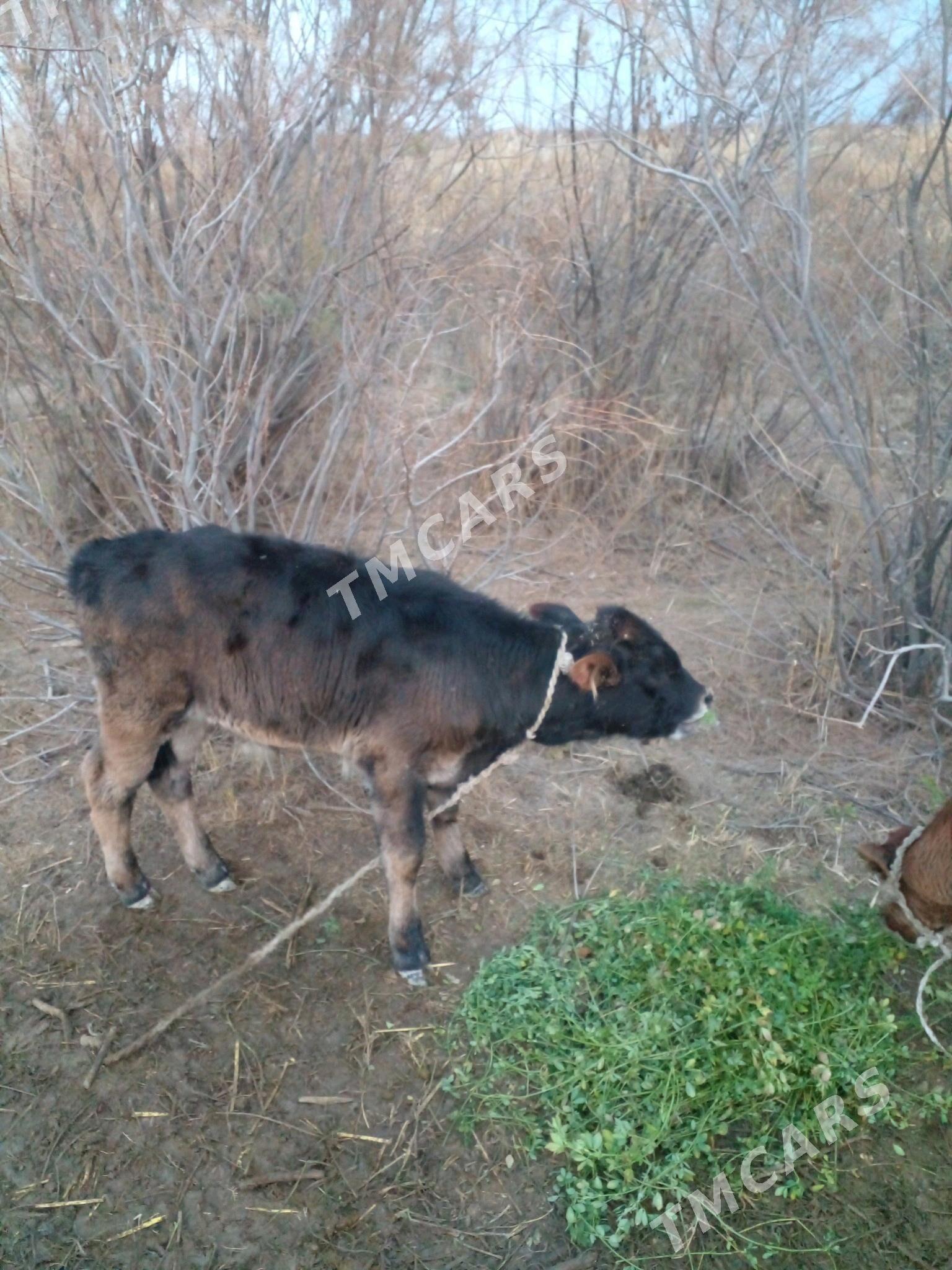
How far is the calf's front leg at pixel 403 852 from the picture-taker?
12.5 feet

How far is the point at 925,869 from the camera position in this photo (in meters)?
3.48

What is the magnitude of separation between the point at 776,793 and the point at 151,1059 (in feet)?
11.2

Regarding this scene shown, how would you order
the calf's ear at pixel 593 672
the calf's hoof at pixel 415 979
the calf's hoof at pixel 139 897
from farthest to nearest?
the calf's hoof at pixel 139 897 < the calf's hoof at pixel 415 979 < the calf's ear at pixel 593 672

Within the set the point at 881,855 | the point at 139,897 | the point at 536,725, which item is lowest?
the point at 139,897

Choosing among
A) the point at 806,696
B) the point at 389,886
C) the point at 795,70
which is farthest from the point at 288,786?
the point at 795,70

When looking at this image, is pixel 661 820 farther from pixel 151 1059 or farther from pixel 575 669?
pixel 151 1059

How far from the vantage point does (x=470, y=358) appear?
8.08 metres

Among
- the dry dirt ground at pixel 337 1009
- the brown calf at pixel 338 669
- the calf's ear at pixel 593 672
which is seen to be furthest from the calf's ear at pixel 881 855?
the calf's ear at pixel 593 672

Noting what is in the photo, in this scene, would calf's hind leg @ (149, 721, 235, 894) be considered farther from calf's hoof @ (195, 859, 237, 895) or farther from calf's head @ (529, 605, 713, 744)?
calf's head @ (529, 605, 713, 744)

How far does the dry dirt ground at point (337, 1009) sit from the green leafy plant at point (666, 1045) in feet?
0.44

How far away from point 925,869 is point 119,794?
10.8 feet

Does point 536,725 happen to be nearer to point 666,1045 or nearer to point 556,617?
point 556,617

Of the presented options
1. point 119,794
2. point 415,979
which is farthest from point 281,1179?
point 119,794

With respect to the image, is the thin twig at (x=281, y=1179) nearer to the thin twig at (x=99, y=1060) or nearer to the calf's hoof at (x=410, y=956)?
the thin twig at (x=99, y=1060)
